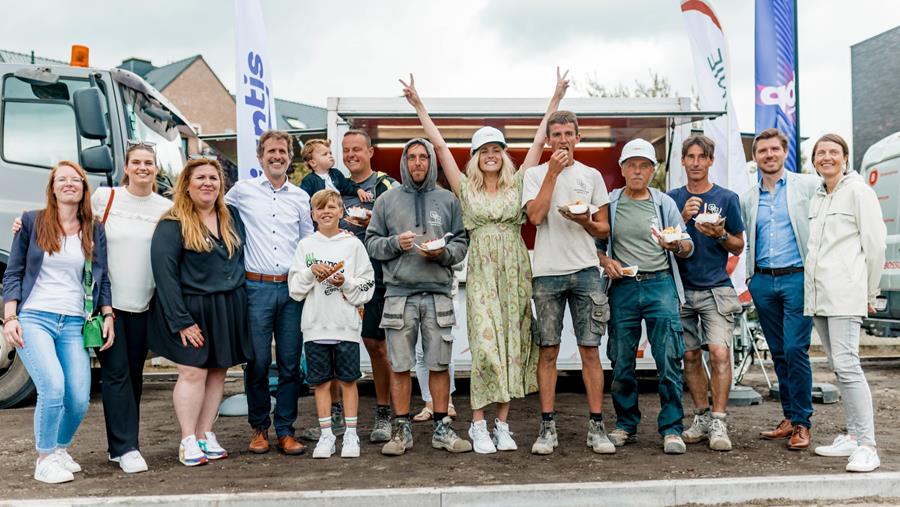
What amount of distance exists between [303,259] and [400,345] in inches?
31.2

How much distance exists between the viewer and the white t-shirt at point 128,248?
4.70 m

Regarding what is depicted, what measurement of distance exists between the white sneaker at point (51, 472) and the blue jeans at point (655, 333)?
327 cm

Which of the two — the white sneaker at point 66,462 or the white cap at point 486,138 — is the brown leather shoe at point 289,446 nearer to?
the white sneaker at point 66,462

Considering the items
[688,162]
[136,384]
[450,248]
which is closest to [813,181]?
[688,162]

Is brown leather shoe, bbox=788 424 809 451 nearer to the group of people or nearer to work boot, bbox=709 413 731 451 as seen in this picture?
the group of people

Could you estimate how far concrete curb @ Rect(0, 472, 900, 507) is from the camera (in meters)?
3.86

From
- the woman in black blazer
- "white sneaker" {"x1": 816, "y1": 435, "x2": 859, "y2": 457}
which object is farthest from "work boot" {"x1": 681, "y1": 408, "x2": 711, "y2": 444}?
the woman in black blazer

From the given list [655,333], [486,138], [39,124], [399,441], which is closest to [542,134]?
[486,138]

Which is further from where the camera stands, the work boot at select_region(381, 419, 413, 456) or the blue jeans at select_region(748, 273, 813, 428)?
the blue jeans at select_region(748, 273, 813, 428)

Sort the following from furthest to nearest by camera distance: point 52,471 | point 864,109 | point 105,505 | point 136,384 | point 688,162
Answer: point 864,109
point 688,162
point 136,384
point 52,471
point 105,505

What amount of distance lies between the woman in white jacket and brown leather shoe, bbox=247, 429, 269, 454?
3390mm

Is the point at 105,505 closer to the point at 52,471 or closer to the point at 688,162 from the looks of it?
the point at 52,471

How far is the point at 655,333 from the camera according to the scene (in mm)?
5102

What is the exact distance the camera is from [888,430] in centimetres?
588
